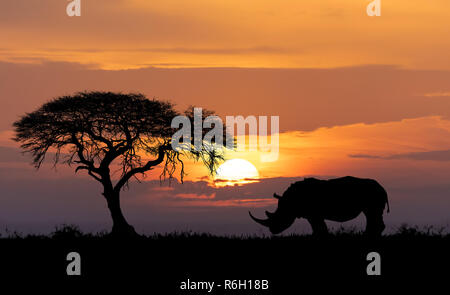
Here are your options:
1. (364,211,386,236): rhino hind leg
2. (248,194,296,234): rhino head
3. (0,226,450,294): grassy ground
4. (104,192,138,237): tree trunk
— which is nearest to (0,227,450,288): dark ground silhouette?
(0,226,450,294): grassy ground

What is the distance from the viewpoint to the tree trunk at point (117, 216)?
28.0 m

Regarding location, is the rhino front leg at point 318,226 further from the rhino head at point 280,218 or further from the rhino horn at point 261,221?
the rhino horn at point 261,221

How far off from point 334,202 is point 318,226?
110 centimetres

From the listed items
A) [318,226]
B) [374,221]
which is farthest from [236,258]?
[374,221]

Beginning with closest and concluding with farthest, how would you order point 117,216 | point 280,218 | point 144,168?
point 280,218, point 117,216, point 144,168

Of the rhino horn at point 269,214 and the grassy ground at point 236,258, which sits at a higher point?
the rhino horn at point 269,214

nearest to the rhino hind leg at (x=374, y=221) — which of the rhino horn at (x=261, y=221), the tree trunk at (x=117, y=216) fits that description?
the rhino horn at (x=261, y=221)

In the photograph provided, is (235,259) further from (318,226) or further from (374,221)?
(374,221)

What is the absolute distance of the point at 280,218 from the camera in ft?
80.8

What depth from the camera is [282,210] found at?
24.6 m

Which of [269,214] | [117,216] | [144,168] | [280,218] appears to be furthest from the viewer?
[144,168]

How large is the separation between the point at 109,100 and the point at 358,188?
11.7 metres
